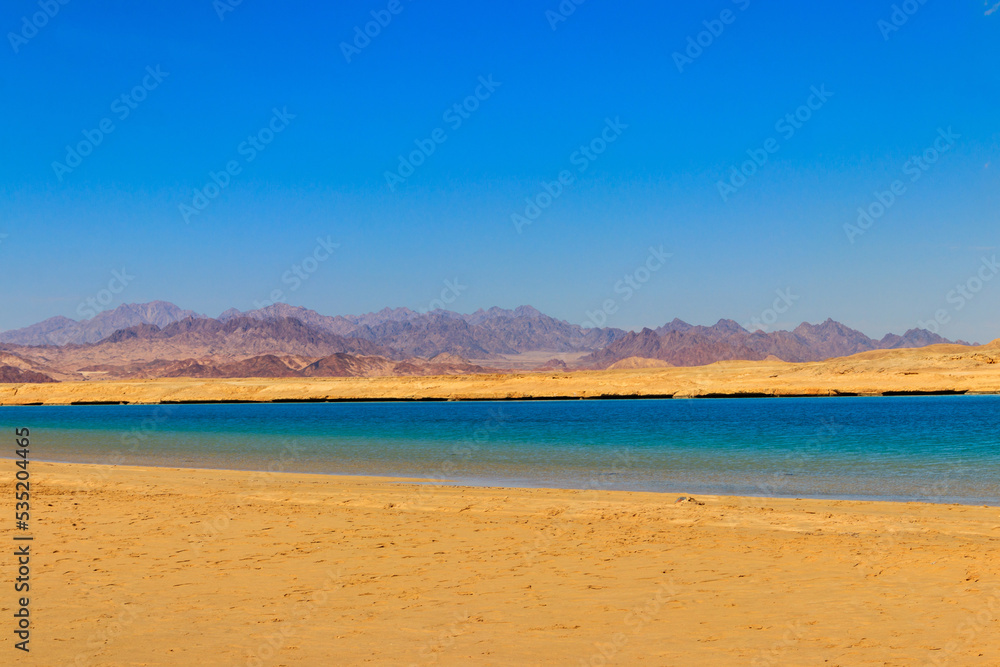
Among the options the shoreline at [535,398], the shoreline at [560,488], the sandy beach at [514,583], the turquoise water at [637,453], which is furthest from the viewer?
the shoreline at [535,398]

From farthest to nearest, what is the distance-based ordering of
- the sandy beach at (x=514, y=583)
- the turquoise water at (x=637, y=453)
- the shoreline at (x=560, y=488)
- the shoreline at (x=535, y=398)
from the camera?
the shoreline at (x=535, y=398) < the turquoise water at (x=637, y=453) < the shoreline at (x=560, y=488) < the sandy beach at (x=514, y=583)

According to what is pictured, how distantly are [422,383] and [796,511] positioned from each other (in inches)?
3747

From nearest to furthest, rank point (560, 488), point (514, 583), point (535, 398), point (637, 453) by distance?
point (514, 583) < point (560, 488) < point (637, 453) < point (535, 398)

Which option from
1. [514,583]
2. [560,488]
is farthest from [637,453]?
[514,583]

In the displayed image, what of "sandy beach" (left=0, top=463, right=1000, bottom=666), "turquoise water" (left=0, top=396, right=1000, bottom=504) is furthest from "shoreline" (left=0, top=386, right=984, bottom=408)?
"sandy beach" (left=0, top=463, right=1000, bottom=666)

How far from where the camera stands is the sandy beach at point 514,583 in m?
7.13

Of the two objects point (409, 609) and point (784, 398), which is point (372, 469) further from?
point (784, 398)

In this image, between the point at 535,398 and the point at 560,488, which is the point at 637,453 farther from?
the point at 535,398

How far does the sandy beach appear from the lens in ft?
23.4

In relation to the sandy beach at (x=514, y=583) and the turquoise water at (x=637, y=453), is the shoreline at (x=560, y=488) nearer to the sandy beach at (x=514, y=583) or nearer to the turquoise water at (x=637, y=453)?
the turquoise water at (x=637, y=453)

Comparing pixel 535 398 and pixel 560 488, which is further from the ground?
pixel 560 488

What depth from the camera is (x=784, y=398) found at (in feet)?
313

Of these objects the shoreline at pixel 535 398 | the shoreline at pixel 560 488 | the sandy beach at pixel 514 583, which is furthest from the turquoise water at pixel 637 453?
the shoreline at pixel 535 398

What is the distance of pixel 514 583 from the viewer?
9492 mm
